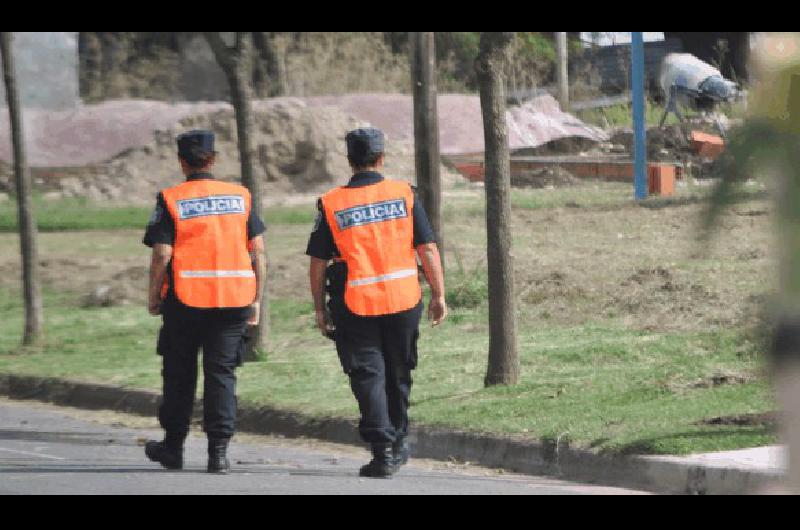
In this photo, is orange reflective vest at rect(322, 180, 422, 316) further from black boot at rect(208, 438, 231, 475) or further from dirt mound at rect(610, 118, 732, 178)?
dirt mound at rect(610, 118, 732, 178)

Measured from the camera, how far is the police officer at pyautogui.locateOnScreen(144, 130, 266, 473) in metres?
7.85

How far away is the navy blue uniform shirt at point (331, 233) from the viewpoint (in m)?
7.61

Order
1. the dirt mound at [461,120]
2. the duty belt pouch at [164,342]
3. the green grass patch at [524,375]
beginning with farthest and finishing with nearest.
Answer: the dirt mound at [461,120], the green grass patch at [524,375], the duty belt pouch at [164,342]

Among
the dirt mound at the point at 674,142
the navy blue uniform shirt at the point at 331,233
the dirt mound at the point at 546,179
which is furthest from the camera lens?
the dirt mound at the point at 674,142

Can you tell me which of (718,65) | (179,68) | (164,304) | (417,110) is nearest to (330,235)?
(164,304)

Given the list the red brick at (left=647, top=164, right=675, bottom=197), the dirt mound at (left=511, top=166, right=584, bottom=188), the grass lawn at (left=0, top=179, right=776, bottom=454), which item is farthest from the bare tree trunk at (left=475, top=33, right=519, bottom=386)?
the dirt mound at (left=511, top=166, right=584, bottom=188)

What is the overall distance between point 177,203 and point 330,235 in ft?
2.93

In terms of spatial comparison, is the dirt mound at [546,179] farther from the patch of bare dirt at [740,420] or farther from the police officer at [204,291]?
the police officer at [204,291]

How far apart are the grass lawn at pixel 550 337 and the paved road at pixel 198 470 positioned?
47 centimetres

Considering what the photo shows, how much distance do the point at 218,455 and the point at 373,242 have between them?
144 cm

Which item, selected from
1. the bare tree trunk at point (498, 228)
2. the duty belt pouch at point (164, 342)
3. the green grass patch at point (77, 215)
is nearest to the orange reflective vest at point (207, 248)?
the duty belt pouch at point (164, 342)

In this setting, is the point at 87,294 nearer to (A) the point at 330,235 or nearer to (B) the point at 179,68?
(A) the point at 330,235

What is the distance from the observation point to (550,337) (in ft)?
40.2

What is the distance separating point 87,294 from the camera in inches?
683
